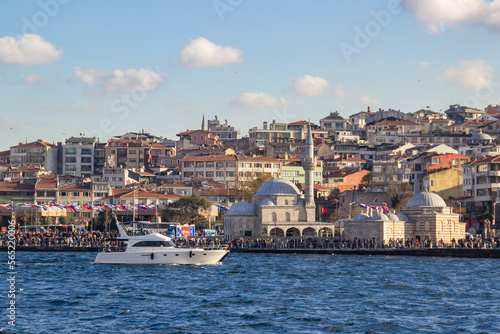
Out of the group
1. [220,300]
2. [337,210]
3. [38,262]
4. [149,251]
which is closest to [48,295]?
[220,300]

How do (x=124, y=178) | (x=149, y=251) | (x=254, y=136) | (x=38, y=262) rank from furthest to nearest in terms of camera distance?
1. (x=254, y=136)
2. (x=124, y=178)
3. (x=38, y=262)
4. (x=149, y=251)

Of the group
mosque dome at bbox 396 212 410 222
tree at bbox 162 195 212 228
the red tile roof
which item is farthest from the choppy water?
the red tile roof

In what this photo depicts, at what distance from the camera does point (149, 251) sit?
4781 cm

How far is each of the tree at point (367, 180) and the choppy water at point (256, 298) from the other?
48.0 m

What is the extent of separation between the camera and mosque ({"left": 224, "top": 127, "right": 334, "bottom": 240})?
248 ft

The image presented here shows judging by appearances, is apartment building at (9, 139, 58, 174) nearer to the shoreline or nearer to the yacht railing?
the shoreline

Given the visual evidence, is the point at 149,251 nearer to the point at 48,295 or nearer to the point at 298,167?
the point at 48,295

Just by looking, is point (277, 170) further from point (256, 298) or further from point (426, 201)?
point (256, 298)

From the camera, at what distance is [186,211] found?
83.7 meters

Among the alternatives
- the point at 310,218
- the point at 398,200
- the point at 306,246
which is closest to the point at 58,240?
the point at 306,246

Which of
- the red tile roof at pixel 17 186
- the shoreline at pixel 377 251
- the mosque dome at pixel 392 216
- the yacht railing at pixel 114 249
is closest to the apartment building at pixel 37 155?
the red tile roof at pixel 17 186

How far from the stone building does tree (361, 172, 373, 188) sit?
30.0m

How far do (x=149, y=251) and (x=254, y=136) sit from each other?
80.5 metres

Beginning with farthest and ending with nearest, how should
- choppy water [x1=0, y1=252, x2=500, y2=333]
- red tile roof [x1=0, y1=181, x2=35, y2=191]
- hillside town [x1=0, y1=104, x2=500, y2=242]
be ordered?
red tile roof [x1=0, y1=181, x2=35, y2=191], hillside town [x1=0, y1=104, x2=500, y2=242], choppy water [x1=0, y1=252, x2=500, y2=333]
